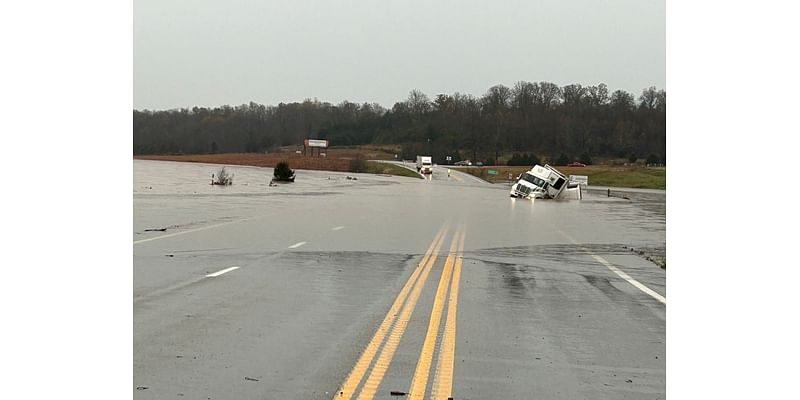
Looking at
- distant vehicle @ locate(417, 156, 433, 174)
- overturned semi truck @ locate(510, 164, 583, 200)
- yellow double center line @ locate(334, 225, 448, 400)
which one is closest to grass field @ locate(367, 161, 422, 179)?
distant vehicle @ locate(417, 156, 433, 174)

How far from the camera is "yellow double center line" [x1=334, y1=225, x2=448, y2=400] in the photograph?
617 cm

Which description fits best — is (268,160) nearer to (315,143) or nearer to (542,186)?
(315,143)

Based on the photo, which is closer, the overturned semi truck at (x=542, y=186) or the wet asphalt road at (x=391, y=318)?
the wet asphalt road at (x=391, y=318)

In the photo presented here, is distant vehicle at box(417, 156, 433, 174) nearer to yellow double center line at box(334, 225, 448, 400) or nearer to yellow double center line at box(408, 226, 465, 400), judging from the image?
yellow double center line at box(334, 225, 448, 400)

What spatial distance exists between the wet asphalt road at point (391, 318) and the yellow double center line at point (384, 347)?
2cm

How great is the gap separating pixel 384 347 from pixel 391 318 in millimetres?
1618

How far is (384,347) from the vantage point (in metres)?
7.66

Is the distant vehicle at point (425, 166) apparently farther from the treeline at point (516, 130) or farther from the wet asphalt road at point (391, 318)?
the wet asphalt road at point (391, 318)

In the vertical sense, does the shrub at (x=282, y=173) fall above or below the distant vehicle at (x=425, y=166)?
below

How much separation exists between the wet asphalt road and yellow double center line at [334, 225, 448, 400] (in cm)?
2

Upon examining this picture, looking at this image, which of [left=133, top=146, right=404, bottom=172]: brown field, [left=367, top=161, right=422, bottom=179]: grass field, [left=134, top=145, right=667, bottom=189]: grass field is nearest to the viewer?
[left=134, top=145, right=667, bottom=189]: grass field

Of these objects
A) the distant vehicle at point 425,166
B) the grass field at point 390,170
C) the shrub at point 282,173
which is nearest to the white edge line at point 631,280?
the shrub at point 282,173

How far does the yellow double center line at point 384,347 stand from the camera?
6.17 m

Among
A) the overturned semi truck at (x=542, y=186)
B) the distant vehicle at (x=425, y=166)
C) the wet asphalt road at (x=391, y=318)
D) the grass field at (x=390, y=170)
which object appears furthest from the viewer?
the distant vehicle at (x=425, y=166)
